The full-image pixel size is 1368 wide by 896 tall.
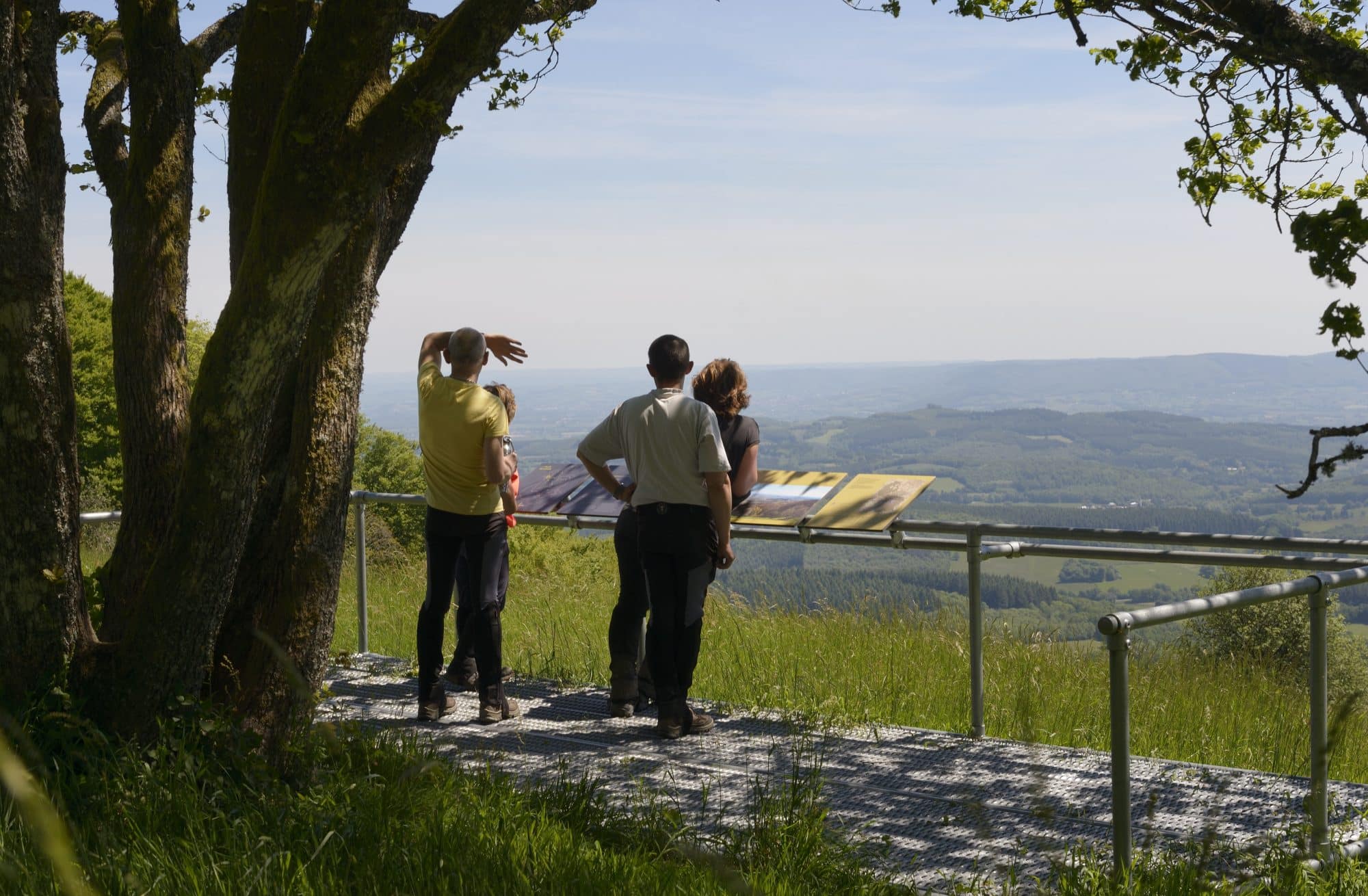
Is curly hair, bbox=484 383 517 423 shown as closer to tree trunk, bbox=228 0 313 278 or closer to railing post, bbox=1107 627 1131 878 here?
tree trunk, bbox=228 0 313 278

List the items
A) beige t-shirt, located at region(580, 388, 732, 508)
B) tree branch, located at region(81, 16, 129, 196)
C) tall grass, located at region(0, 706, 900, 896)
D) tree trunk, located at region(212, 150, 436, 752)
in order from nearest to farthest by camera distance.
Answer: tall grass, located at region(0, 706, 900, 896)
tree trunk, located at region(212, 150, 436, 752)
tree branch, located at region(81, 16, 129, 196)
beige t-shirt, located at region(580, 388, 732, 508)

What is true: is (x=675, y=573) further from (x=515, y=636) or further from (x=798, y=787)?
(x=515, y=636)

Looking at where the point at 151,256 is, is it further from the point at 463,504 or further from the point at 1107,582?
the point at 1107,582

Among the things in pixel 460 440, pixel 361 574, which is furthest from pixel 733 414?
pixel 361 574

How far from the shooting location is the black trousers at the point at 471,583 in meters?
6.36

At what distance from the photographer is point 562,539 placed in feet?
104

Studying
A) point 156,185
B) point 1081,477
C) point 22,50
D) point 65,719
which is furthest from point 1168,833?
point 1081,477

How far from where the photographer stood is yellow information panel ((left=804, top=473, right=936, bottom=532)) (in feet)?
20.7

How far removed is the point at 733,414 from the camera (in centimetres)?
657

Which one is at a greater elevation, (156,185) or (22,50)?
(22,50)

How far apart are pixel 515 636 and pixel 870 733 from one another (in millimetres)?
3178

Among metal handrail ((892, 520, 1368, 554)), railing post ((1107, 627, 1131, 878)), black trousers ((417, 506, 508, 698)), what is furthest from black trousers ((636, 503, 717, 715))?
railing post ((1107, 627, 1131, 878))

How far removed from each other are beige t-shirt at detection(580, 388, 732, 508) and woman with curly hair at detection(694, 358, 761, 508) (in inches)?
16.5

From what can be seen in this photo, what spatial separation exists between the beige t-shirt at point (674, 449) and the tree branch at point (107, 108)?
239 centimetres
